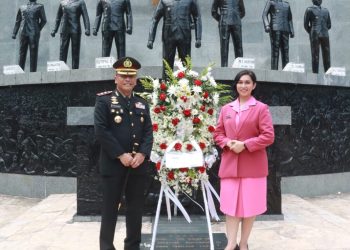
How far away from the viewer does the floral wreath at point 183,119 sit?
3.81 metres

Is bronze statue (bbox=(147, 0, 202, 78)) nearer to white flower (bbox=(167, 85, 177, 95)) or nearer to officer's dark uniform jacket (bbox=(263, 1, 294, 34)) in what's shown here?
officer's dark uniform jacket (bbox=(263, 1, 294, 34))

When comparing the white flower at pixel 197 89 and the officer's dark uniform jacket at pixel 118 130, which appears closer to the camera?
the officer's dark uniform jacket at pixel 118 130

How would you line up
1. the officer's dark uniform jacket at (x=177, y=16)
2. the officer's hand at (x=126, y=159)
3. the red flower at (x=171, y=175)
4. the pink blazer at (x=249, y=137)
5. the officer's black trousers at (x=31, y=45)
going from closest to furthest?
the officer's hand at (x=126, y=159) → the pink blazer at (x=249, y=137) → the red flower at (x=171, y=175) → the officer's dark uniform jacket at (x=177, y=16) → the officer's black trousers at (x=31, y=45)

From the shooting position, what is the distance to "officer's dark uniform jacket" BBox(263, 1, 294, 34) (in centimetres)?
852

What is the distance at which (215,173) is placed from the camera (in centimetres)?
516

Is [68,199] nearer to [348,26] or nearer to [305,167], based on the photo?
[305,167]

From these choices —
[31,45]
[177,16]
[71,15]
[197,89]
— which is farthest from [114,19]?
[197,89]

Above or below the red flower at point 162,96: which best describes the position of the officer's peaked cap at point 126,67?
above

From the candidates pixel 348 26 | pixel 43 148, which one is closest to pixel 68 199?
pixel 43 148

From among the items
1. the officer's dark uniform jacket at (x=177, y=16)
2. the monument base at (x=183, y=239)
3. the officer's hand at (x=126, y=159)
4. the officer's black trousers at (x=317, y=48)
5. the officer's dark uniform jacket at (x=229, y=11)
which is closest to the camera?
the officer's hand at (x=126, y=159)

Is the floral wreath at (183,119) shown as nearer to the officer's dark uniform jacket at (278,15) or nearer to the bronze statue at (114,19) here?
the bronze statue at (114,19)

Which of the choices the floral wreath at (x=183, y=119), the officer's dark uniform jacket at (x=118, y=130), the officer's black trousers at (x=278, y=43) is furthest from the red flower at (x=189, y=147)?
the officer's black trousers at (x=278, y=43)

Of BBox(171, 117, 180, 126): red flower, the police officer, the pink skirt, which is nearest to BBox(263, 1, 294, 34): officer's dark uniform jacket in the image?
BBox(171, 117, 180, 126): red flower

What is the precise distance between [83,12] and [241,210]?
6808 millimetres
